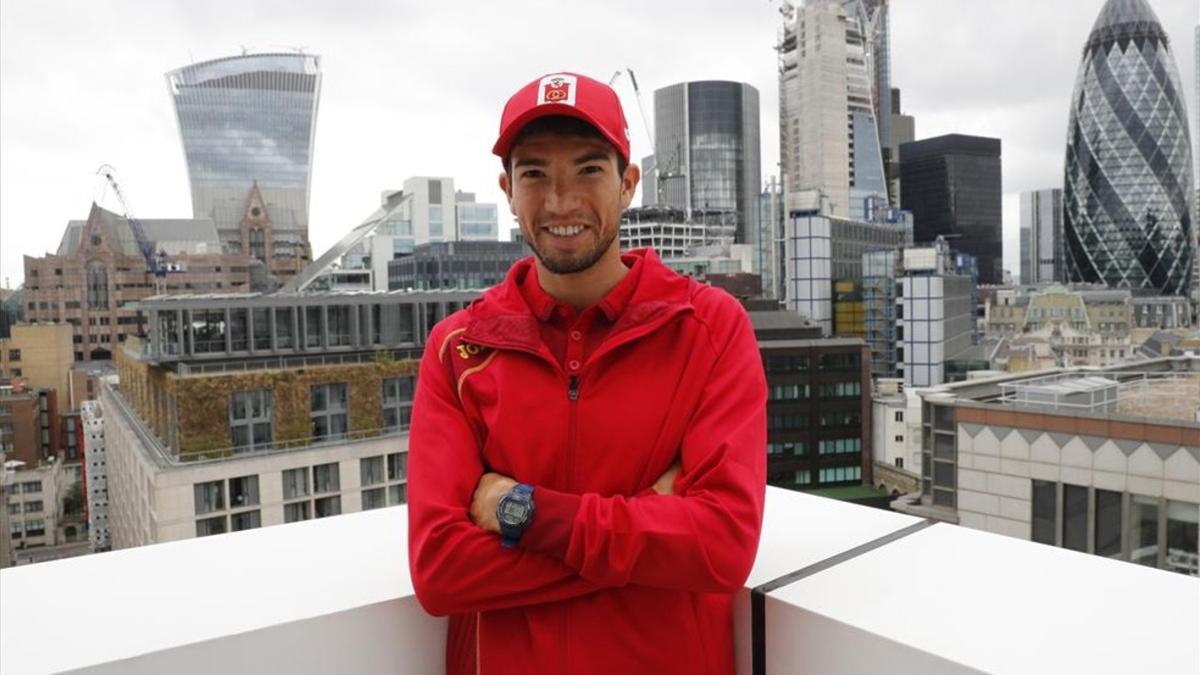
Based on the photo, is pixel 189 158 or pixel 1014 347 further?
pixel 189 158

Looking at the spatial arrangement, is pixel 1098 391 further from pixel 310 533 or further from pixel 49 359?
pixel 49 359

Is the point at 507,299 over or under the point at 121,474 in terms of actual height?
over

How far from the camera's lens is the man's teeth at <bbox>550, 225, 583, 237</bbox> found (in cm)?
117

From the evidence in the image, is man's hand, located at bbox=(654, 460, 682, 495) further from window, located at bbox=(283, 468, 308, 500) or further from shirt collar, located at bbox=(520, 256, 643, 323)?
window, located at bbox=(283, 468, 308, 500)

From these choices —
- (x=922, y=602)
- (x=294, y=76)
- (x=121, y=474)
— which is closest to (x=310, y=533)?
(x=922, y=602)

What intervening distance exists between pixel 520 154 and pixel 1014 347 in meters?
47.0

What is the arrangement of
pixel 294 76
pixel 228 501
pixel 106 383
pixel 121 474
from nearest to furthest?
pixel 228 501, pixel 121 474, pixel 106 383, pixel 294 76

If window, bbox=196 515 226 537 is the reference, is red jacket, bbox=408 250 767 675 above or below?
above

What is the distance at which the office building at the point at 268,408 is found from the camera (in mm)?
17188

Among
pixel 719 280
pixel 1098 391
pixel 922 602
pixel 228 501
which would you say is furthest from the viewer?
A: pixel 719 280

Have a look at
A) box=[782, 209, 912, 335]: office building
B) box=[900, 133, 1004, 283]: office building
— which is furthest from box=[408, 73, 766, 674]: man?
box=[900, 133, 1004, 283]: office building

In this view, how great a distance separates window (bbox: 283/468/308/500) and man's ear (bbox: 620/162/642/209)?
18326mm

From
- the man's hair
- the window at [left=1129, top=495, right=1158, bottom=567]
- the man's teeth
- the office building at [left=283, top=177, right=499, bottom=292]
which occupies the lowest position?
the window at [left=1129, top=495, right=1158, bottom=567]

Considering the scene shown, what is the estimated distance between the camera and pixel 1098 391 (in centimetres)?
1281
